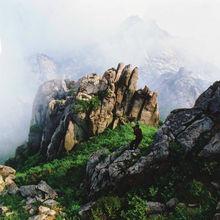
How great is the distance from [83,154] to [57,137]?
758 cm

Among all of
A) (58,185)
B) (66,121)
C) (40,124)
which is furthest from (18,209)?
(40,124)

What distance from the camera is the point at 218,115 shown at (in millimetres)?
36875

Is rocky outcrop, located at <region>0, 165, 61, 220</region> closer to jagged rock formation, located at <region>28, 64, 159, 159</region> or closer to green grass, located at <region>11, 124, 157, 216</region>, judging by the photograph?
green grass, located at <region>11, 124, 157, 216</region>

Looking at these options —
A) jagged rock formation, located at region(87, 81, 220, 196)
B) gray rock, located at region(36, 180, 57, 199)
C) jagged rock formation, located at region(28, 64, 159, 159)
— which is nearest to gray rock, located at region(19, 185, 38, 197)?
gray rock, located at region(36, 180, 57, 199)

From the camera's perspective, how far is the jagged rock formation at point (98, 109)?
188 feet

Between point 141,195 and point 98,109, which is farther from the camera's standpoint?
point 98,109

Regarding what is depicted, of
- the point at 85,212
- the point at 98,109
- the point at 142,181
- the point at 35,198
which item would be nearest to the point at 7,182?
the point at 35,198

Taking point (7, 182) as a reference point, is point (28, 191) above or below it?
below

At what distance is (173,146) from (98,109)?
22981mm

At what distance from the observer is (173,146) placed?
36562 mm

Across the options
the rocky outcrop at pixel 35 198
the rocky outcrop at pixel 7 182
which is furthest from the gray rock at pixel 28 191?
the rocky outcrop at pixel 7 182

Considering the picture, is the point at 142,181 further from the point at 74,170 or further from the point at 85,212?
the point at 74,170

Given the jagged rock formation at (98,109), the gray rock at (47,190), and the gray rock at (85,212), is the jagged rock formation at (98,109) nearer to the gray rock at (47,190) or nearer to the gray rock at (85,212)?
the gray rock at (47,190)

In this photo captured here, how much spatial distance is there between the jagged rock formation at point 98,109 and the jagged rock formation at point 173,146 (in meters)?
17.4
